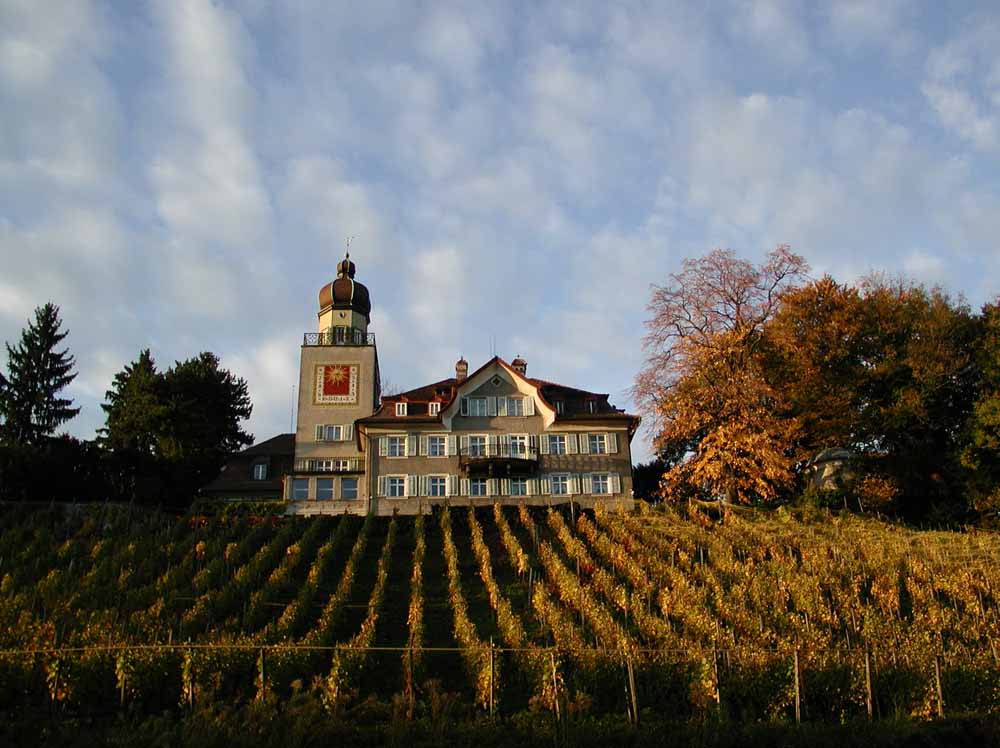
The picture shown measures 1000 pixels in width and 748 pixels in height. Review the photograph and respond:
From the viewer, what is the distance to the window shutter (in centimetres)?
4488

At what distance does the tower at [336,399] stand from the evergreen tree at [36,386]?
1443 cm

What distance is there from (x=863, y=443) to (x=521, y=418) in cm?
1628

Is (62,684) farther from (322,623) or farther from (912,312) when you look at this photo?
(912,312)

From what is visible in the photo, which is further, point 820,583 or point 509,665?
point 820,583

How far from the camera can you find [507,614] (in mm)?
24859

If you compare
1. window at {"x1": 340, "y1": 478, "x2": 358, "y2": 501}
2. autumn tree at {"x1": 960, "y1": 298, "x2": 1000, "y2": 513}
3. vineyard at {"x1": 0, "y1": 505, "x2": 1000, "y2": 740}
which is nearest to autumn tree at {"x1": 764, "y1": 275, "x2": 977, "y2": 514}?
autumn tree at {"x1": 960, "y1": 298, "x2": 1000, "y2": 513}

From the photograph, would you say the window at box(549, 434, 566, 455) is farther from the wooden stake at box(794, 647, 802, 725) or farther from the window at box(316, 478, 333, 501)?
the wooden stake at box(794, 647, 802, 725)

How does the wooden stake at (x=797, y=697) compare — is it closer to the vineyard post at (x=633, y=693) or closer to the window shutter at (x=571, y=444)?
the vineyard post at (x=633, y=693)

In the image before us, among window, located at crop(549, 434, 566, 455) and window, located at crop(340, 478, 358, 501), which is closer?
window, located at crop(549, 434, 566, 455)

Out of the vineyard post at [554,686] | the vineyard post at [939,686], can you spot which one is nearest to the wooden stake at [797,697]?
the vineyard post at [939,686]

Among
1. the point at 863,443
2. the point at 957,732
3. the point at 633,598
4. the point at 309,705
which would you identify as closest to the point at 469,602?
the point at 633,598

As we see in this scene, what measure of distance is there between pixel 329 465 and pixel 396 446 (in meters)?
5.69

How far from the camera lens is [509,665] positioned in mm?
21344

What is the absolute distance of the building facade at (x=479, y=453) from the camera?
144ft
